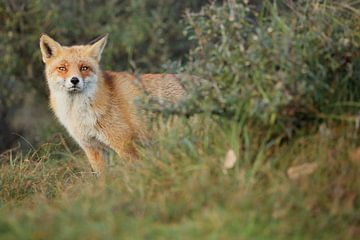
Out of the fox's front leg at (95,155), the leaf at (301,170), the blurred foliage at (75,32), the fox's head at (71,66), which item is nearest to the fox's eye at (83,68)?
the fox's head at (71,66)

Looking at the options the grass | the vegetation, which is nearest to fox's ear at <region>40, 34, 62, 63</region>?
the vegetation

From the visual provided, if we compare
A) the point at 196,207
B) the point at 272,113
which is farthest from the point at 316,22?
the point at 196,207

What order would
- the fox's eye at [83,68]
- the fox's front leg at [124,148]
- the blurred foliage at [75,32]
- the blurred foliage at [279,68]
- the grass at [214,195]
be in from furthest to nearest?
the blurred foliage at [75,32], the fox's eye at [83,68], the fox's front leg at [124,148], the blurred foliage at [279,68], the grass at [214,195]

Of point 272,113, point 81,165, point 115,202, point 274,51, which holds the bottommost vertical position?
point 81,165

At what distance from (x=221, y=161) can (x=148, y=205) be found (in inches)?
28.7

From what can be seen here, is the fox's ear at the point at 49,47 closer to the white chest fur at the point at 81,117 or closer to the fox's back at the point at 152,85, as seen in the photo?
the white chest fur at the point at 81,117

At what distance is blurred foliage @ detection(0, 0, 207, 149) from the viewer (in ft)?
44.1

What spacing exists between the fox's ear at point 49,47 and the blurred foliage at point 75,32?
4028 mm

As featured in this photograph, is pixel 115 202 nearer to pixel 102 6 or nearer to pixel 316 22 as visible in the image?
pixel 316 22

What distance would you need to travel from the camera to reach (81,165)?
28.6 ft

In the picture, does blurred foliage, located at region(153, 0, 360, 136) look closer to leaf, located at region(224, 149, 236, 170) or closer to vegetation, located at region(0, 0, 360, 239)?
vegetation, located at region(0, 0, 360, 239)

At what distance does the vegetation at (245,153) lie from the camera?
5.24 meters

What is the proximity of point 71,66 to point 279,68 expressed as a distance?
335cm

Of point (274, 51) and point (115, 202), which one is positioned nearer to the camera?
point (115, 202)
